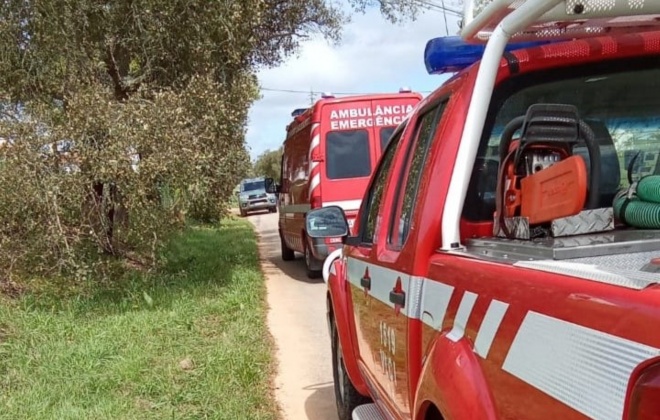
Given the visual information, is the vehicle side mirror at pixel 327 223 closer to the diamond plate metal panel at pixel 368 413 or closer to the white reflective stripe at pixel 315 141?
the diamond plate metal panel at pixel 368 413

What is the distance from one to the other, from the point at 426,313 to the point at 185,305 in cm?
716

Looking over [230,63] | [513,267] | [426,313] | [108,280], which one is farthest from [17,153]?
[513,267]

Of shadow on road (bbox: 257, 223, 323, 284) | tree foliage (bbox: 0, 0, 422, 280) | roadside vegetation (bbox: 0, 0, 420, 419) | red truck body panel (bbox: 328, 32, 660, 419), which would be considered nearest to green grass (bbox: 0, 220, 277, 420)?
roadside vegetation (bbox: 0, 0, 420, 419)

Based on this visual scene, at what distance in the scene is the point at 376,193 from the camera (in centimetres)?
427

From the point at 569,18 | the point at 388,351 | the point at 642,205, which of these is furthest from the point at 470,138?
the point at 388,351

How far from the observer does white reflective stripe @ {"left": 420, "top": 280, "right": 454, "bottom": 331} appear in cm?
240

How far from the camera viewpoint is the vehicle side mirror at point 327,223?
4.43 m

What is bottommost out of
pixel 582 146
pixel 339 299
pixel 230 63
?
pixel 339 299

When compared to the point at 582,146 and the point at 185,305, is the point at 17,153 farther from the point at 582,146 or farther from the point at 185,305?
the point at 582,146

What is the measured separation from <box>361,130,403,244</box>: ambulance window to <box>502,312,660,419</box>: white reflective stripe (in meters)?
2.13

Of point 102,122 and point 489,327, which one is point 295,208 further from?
point 489,327

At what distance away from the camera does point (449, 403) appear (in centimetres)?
217

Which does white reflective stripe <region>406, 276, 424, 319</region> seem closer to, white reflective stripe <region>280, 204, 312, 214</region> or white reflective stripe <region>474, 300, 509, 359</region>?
white reflective stripe <region>474, 300, 509, 359</region>

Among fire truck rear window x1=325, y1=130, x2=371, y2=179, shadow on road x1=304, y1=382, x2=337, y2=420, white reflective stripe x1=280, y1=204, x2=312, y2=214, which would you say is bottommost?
shadow on road x1=304, y1=382, x2=337, y2=420
